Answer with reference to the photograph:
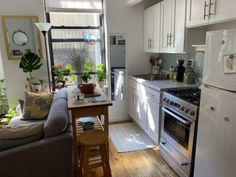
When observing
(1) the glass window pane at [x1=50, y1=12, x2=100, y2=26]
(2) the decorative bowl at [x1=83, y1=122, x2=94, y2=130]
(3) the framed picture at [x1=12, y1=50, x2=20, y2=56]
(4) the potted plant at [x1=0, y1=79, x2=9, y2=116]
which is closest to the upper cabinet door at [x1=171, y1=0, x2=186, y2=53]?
(2) the decorative bowl at [x1=83, y1=122, x2=94, y2=130]

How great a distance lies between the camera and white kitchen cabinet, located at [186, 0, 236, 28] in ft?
5.56

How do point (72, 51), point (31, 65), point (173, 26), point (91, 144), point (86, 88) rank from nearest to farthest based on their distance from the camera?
point (91, 144) → point (86, 88) → point (173, 26) → point (31, 65) → point (72, 51)

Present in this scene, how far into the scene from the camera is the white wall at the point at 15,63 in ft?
10.7

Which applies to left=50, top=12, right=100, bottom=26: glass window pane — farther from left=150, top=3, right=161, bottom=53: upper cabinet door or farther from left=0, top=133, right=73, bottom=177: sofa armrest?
left=0, top=133, right=73, bottom=177: sofa armrest

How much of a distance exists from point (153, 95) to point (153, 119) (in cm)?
37

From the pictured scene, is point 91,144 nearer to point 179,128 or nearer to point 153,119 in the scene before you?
point 179,128

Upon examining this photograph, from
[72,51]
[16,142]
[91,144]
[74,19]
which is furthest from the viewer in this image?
[72,51]

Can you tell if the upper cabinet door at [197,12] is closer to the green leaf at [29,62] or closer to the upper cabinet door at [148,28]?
the upper cabinet door at [148,28]

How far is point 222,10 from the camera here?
177cm

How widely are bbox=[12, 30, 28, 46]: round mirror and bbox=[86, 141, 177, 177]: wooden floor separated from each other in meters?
2.53

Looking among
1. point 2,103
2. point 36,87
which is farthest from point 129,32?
point 2,103

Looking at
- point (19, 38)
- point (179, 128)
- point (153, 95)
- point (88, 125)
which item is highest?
point (19, 38)

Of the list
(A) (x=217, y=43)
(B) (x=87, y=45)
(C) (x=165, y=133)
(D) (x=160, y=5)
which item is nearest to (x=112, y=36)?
(B) (x=87, y=45)

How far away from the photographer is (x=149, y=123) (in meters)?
2.97
